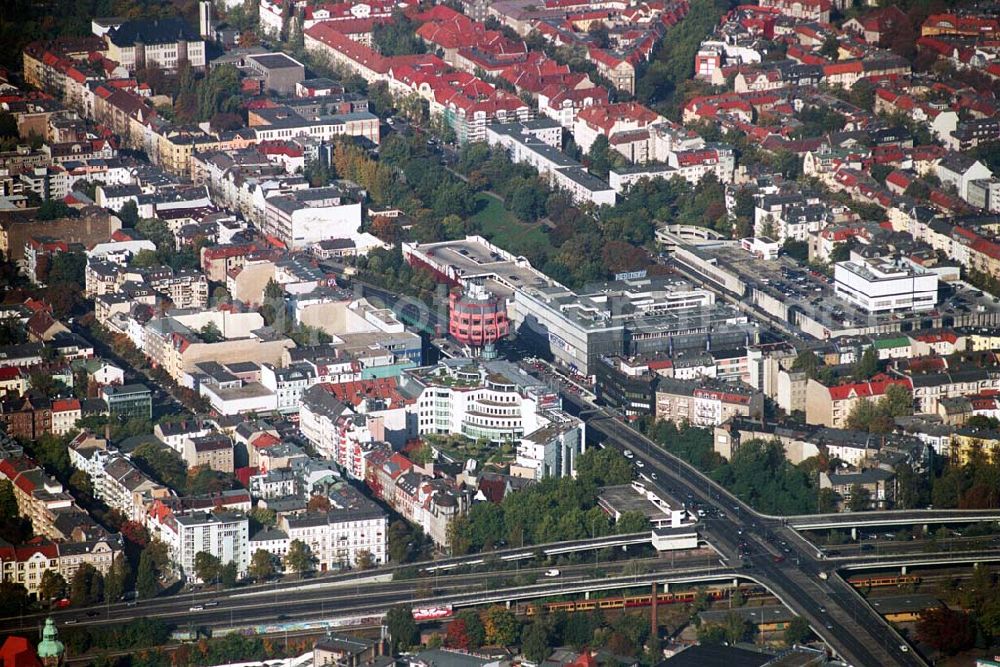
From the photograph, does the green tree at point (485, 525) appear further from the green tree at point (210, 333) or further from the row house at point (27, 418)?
the green tree at point (210, 333)

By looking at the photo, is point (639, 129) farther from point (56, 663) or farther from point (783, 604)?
point (56, 663)

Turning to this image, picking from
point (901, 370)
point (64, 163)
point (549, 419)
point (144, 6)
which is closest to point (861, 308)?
point (901, 370)

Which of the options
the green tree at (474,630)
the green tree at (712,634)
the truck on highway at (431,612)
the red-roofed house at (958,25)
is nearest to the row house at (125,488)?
the truck on highway at (431,612)

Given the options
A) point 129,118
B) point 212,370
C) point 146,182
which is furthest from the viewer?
point 129,118

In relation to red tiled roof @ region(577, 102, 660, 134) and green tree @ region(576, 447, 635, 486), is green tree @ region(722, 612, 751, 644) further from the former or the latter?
red tiled roof @ region(577, 102, 660, 134)

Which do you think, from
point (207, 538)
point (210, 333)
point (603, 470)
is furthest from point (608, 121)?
point (207, 538)

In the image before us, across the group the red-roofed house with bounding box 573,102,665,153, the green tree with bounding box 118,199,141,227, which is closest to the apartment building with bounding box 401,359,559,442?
the green tree with bounding box 118,199,141,227
